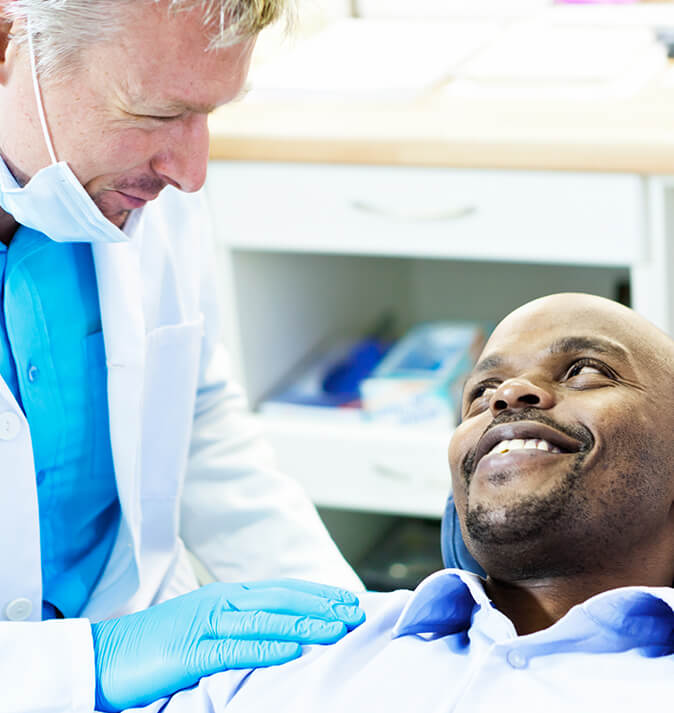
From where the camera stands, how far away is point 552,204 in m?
1.84

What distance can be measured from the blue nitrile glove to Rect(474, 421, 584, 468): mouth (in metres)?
0.22

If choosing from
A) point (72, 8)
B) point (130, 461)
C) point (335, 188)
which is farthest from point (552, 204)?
point (72, 8)

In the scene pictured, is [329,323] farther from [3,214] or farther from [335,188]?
[3,214]

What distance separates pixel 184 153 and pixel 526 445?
17.5 inches

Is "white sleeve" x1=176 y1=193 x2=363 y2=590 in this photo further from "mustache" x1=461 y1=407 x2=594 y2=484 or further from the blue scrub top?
"mustache" x1=461 y1=407 x2=594 y2=484

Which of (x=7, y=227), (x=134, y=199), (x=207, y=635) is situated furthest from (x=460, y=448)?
(x=7, y=227)

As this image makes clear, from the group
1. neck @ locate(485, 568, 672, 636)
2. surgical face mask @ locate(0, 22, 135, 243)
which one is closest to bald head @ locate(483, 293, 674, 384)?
neck @ locate(485, 568, 672, 636)

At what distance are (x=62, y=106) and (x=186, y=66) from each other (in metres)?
0.13

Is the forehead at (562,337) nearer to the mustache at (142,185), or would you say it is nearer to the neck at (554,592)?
the neck at (554,592)

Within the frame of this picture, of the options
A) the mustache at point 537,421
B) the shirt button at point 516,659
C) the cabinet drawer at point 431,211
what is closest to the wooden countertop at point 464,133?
the cabinet drawer at point 431,211

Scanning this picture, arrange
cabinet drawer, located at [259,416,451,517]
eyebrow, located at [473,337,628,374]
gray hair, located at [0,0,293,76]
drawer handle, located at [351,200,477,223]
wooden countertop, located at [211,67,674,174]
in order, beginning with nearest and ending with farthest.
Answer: gray hair, located at [0,0,293,76], eyebrow, located at [473,337,628,374], wooden countertop, located at [211,67,674,174], drawer handle, located at [351,200,477,223], cabinet drawer, located at [259,416,451,517]

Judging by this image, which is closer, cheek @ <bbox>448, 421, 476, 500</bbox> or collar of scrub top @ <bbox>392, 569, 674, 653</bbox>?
collar of scrub top @ <bbox>392, 569, 674, 653</bbox>

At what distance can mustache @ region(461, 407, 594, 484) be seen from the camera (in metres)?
1.27

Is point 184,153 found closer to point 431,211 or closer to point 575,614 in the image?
point 575,614
